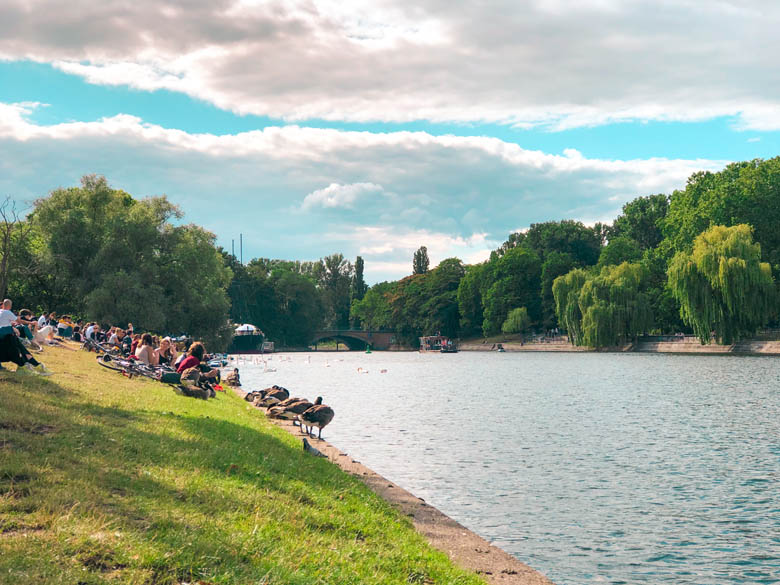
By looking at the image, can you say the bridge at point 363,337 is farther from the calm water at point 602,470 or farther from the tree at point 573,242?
the calm water at point 602,470

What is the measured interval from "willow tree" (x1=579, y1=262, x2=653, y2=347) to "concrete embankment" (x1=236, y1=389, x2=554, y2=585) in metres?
79.0

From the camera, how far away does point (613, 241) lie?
391 feet

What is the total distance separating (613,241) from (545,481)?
346 ft

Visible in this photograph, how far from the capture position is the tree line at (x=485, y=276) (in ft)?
188

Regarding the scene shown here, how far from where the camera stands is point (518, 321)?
134m

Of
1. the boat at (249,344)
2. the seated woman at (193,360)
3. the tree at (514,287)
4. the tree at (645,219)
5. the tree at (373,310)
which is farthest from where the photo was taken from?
the tree at (373,310)

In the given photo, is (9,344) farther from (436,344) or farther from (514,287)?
(436,344)

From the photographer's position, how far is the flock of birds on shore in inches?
880

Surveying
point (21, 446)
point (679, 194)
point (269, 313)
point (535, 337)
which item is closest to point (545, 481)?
point (21, 446)

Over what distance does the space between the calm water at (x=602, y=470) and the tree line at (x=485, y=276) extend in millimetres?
24217

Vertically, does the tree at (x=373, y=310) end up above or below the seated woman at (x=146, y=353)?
above

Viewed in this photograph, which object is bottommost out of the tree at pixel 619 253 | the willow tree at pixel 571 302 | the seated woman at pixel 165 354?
the seated woman at pixel 165 354

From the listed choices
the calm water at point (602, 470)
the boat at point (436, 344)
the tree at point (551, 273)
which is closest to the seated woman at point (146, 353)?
the calm water at point (602, 470)

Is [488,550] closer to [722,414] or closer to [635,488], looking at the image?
[635,488]
